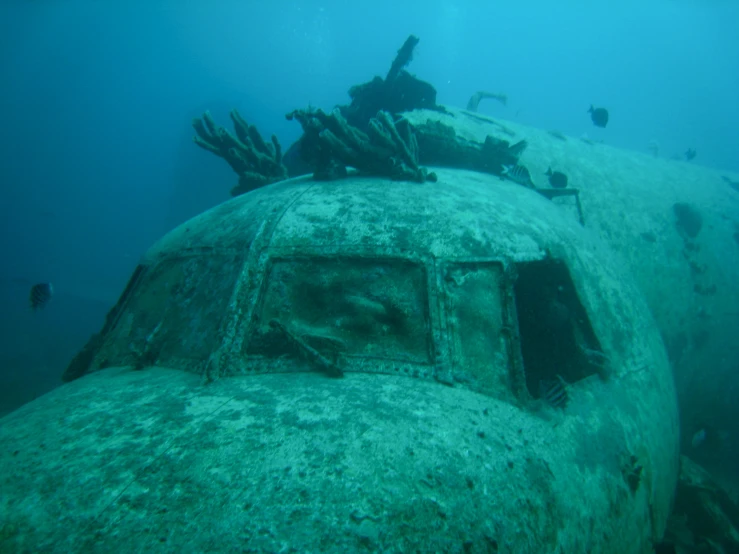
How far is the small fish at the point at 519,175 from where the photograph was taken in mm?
6000

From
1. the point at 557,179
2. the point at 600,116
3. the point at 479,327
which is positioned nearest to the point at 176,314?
the point at 479,327

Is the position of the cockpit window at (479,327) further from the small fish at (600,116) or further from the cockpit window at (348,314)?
the small fish at (600,116)

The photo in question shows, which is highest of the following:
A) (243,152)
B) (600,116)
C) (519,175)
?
(600,116)

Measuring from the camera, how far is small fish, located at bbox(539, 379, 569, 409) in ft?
8.55

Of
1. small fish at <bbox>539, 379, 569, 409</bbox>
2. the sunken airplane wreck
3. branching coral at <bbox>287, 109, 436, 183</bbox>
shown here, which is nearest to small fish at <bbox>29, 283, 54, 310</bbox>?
the sunken airplane wreck

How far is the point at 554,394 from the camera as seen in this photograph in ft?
8.79

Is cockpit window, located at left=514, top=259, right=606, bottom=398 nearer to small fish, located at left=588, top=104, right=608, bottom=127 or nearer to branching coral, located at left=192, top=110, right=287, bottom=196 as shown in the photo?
branching coral, located at left=192, top=110, right=287, bottom=196

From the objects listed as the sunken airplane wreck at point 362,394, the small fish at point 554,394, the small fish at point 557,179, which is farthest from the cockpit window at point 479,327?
the small fish at point 557,179

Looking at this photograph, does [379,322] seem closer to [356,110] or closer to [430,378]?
[430,378]

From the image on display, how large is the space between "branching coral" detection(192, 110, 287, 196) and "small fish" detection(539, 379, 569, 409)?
5082mm

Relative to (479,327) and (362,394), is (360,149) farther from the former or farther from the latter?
(362,394)

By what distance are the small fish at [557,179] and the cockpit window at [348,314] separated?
18.9 feet

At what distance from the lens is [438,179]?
4.54 metres

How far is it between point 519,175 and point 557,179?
1755 millimetres
